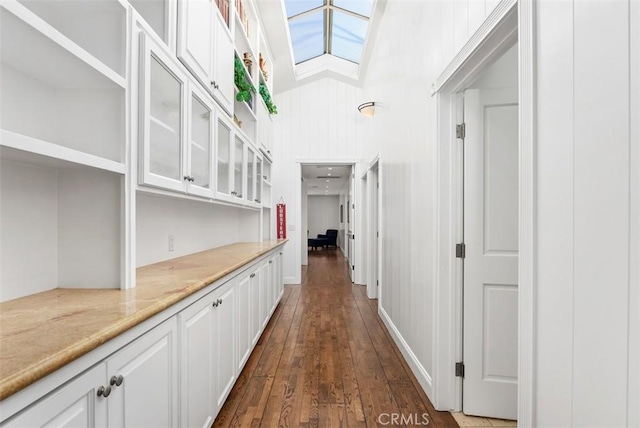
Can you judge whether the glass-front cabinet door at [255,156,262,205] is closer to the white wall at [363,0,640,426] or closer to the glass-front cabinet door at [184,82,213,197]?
the glass-front cabinet door at [184,82,213,197]

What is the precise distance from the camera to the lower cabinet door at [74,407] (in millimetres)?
666

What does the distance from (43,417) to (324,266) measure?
24.1 ft

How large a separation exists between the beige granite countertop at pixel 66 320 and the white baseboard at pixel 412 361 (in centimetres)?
163

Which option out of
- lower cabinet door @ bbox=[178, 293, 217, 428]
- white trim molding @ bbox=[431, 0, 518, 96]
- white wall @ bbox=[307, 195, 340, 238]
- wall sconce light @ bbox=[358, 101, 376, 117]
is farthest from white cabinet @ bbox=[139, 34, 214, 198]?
white wall @ bbox=[307, 195, 340, 238]

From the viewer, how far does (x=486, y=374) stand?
1.94 metres

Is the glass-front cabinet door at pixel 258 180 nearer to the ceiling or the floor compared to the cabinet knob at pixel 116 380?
nearer to the ceiling

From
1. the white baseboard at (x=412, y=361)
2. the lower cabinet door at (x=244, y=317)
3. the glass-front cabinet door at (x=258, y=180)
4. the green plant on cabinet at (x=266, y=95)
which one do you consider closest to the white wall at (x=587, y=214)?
the white baseboard at (x=412, y=361)

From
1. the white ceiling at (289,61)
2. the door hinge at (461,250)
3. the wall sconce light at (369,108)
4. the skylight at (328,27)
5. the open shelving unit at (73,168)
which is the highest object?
the skylight at (328,27)

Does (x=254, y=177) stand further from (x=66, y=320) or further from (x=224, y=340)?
(x=66, y=320)

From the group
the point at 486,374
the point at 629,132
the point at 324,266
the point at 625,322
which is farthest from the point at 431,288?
the point at 324,266

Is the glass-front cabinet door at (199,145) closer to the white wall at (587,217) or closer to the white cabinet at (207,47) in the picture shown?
the white cabinet at (207,47)

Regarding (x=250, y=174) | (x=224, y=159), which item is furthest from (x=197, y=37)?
(x=250, y=174)

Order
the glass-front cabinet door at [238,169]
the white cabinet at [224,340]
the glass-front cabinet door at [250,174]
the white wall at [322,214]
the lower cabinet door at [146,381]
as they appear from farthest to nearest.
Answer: the white wall at [322,214]
the glass-front cabinet door at [250,174]
the glass-front cabinet door at [238,169]
the white cabinet at [224,340]
the lower cabinet door at [146,381]

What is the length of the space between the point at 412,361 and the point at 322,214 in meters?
12.2
